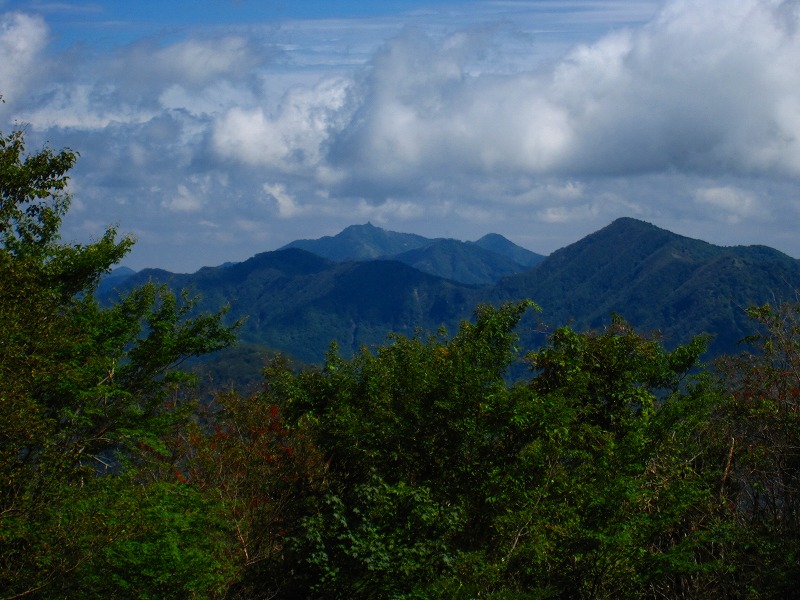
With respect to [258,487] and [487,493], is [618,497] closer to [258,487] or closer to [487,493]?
[487,493]

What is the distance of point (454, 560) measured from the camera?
11391mm

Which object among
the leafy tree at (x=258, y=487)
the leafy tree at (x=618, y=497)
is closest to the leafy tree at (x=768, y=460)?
the leafy tree at (x=618, y=497)

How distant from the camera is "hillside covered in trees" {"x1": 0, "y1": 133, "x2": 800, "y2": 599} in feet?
36.6

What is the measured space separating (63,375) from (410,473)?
18.8ft

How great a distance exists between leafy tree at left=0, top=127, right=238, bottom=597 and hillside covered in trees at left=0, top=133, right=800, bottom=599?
0.05 meters

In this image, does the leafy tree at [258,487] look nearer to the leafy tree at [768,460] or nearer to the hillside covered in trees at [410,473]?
the hillside covered in trees at [410,473]

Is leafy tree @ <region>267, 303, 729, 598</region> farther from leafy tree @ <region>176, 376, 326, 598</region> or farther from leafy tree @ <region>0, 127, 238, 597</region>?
leafy tree @ <region>0, 127, 238, 597</region>

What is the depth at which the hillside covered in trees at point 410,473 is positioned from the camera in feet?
36.6

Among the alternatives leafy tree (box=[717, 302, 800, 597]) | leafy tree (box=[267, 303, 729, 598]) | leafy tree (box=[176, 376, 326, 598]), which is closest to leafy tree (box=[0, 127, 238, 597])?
leafy tree (box=[176, 376, 326, 598])

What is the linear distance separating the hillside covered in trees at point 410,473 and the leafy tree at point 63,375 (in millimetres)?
54

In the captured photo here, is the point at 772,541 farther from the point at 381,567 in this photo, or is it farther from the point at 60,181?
the point at 60,181

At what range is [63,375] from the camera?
12.0m

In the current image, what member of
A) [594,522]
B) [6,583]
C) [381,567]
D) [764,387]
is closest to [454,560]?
[381,567]

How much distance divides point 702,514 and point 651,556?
79.5 inches
